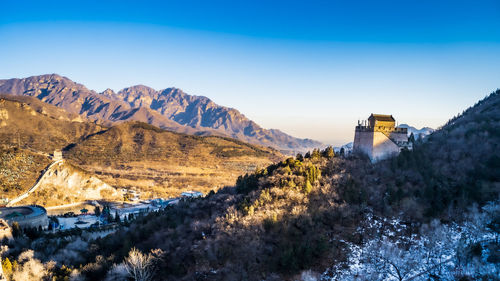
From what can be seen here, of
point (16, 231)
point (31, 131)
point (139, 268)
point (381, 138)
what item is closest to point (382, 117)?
point (381, 138)

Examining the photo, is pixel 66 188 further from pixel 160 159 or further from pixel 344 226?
pixel 344 226

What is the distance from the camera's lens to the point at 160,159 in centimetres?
14900

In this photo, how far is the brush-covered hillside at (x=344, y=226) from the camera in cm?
2283

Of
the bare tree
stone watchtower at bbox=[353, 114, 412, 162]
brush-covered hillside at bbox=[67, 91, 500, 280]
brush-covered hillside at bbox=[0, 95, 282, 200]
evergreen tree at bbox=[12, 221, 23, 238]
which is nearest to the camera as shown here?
brush-covered hillside at bbox=[67, 91, 500, 280]

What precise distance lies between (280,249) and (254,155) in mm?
156109

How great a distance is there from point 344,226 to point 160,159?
132161 millimetres

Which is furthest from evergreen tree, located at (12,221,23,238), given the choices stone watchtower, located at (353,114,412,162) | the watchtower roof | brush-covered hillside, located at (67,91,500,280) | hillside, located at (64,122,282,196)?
hillside, located at (64,122,282,196)

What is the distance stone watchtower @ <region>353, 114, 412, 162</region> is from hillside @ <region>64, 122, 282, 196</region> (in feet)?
254

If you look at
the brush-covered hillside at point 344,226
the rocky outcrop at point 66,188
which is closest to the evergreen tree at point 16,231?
the brush-covered hillside at point 344,226

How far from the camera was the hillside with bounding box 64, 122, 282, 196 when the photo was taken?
115750mm

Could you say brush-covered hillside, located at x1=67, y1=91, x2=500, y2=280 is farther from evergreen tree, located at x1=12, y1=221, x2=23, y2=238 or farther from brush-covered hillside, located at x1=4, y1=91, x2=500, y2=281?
evergreen tree, located at x1=12, y1=221, x2=23, y2=238

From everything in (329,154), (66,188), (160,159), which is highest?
(329,154)

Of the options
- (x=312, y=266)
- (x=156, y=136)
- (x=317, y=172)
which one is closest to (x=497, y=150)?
(x=317, y=172)

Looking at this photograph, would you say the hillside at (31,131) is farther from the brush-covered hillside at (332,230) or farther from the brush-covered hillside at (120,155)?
the brush-covered hillside at (332,230)
